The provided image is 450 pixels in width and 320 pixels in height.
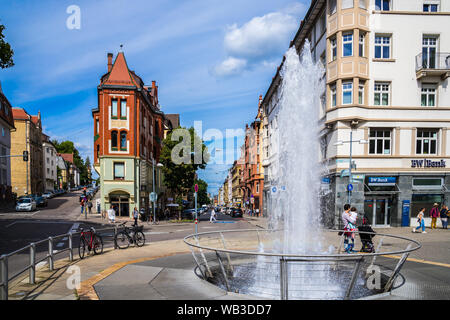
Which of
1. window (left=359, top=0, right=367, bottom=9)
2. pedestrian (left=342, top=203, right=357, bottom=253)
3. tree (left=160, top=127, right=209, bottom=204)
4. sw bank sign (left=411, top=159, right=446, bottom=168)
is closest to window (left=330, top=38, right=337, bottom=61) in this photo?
window (left=359, top=0, right=367, bottom=9)

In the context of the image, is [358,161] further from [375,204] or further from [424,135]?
[424,135]

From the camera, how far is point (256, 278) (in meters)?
8.15

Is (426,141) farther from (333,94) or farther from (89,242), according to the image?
(89,242)

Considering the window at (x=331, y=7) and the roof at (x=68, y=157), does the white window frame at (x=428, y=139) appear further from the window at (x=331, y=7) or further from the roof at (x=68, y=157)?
the roof at (x=68, y=157)

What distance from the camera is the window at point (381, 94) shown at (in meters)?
25.3

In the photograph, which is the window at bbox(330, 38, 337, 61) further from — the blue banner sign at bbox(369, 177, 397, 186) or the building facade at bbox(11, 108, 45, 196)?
the building facade at bbox(11, 108, 45, 196)

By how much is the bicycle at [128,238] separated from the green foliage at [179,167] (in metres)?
21.9

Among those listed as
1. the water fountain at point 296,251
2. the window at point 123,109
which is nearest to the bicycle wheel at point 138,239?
the water fountain at point 296,251

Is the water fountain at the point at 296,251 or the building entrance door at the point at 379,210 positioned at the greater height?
the water fountain at the point at 296,251

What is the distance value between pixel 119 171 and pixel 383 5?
31.8 m

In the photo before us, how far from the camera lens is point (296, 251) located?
36.1 feet

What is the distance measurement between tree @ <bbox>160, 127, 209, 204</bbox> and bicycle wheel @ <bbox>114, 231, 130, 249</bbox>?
22.5 meters

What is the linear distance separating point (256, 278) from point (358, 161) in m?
19.6
